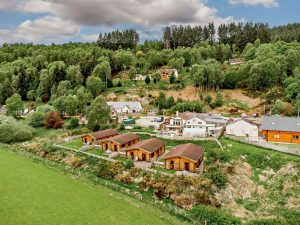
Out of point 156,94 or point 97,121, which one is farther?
point 156,94

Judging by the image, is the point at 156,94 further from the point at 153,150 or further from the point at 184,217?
the point at 184,217

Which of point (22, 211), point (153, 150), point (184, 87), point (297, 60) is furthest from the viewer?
point (184, 87)

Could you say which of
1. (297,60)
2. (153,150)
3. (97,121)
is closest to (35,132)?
(97,121)

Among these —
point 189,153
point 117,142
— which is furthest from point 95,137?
point 189,153

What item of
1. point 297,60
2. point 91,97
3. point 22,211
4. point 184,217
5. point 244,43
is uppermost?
point 244,43

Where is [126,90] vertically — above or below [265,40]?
below

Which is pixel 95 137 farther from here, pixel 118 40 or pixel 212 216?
pixel 118 40
